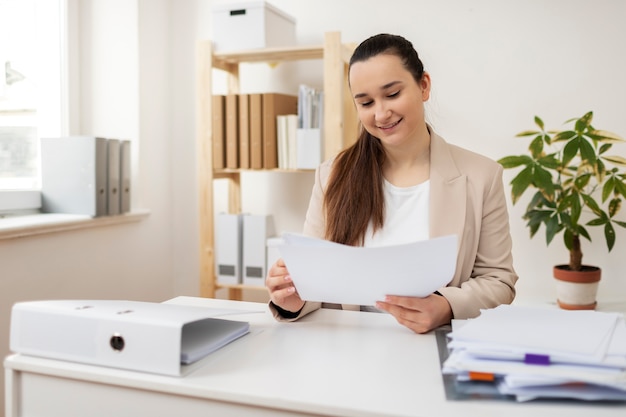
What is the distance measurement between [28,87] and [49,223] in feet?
2.58

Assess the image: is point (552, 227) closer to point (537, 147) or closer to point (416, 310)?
point (537, 147)

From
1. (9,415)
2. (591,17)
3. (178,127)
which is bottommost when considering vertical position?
(9,415)

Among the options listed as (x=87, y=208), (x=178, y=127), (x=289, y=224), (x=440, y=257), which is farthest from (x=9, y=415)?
(x=178, y=127)

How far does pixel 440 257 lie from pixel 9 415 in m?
0.80

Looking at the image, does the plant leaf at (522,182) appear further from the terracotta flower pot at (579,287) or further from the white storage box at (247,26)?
the white storage box at (247,26)

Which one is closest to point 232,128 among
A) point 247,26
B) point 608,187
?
point 247,26

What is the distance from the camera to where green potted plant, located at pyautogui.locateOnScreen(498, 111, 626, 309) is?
8.22ft

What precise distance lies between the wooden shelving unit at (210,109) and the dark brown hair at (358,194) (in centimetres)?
107

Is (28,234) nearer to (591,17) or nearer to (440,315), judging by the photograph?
(440,315)

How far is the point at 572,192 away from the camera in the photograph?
8.34ft

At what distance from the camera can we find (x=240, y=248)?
3018 millimetres

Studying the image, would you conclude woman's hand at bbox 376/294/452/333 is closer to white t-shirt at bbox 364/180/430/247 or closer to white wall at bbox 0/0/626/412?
white t-shirt at bbox 364/180/430/247

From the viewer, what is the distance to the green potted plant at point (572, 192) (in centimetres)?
251

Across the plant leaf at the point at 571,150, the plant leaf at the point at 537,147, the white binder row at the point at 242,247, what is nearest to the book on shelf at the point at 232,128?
the white binder row at the point at 242,247
